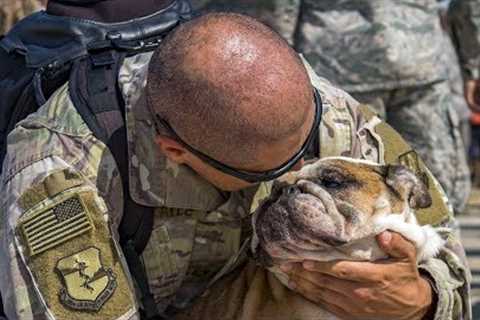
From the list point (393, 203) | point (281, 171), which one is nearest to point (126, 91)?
point (281, 171)

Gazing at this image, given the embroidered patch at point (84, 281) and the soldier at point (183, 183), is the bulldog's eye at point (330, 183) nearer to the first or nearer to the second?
the soldier at point (183, 183)

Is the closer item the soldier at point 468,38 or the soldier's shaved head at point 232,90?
the soldier's shaved head at point 232,90

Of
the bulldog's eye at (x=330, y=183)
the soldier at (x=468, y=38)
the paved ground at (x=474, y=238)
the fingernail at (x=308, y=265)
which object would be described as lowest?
the paved ground at (x=474, y=238)

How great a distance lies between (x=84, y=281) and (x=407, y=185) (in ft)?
2.55

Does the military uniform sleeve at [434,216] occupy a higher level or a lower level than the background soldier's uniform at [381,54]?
higher

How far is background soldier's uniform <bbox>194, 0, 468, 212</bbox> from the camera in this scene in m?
4.82

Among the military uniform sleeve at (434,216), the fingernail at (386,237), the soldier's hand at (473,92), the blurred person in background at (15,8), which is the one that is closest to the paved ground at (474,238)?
the soldier's hand at (473,92)

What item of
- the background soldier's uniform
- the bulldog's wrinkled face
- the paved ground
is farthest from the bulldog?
the paved ground

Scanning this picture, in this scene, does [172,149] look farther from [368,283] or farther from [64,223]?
[368,283]

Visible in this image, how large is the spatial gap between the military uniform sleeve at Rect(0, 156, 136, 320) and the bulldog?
→ 0.33 metres

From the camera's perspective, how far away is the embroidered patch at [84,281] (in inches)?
111

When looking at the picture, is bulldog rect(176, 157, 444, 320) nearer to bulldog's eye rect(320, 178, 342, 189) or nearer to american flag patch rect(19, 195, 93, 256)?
bulldog's eye rect(320, 178, 342, 189)

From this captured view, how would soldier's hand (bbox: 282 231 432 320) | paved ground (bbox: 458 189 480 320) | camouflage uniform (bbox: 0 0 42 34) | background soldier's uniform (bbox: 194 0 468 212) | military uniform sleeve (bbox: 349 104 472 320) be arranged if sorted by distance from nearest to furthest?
soldier's hand (bbox: 282 231 432 320), military uniform sleeve (bbox: 349 104 472 320), background soldier's uniform (bbox: 194 0 468 212), camouflage uniform (bbox: 0 0 42 34), paved ground (bbox: 458 189 480 320)

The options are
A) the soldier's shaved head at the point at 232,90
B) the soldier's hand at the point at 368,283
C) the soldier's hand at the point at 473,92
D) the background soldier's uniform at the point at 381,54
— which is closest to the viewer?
the soldier's shaved head at the point at 232,90
